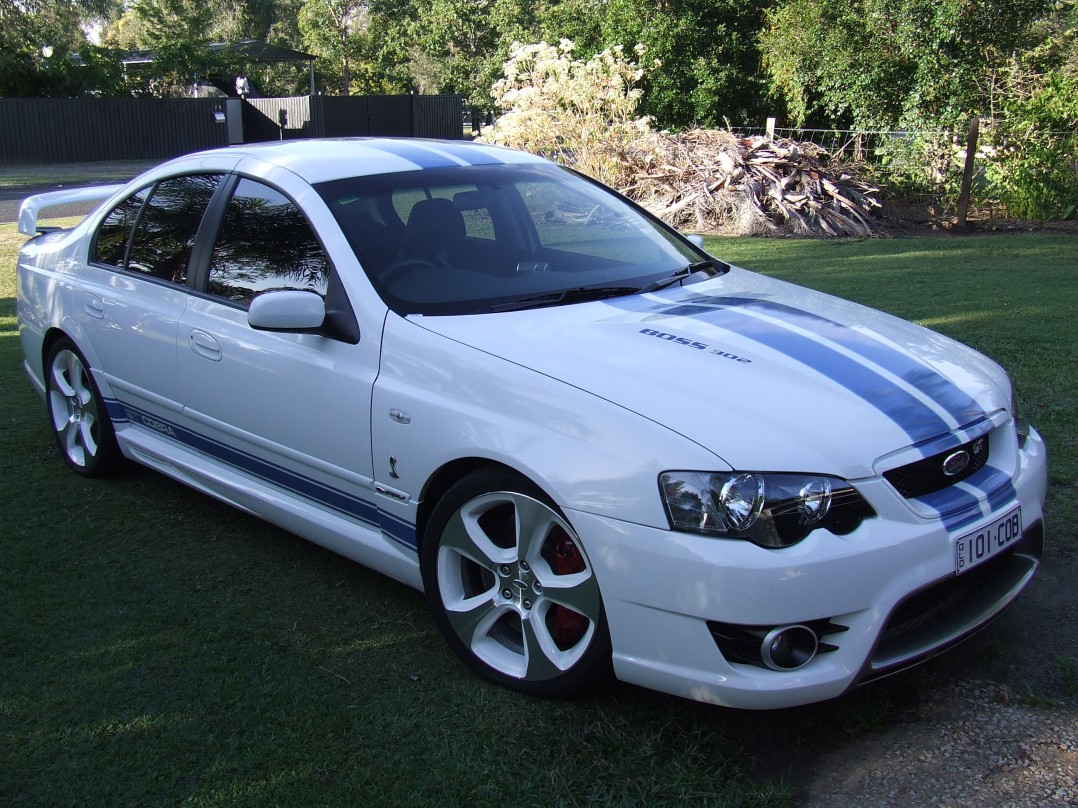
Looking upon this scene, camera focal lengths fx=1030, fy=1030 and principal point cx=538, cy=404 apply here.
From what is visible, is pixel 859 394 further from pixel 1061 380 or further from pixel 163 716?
pixel 1061 380

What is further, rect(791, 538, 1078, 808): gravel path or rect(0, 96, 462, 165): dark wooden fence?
rect(0, 96, 462, 165): dark wooden fence

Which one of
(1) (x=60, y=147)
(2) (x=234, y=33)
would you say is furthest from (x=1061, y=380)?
(2) (x=234, y=33)

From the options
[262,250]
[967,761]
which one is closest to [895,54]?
[262,250]

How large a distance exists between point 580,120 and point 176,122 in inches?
800

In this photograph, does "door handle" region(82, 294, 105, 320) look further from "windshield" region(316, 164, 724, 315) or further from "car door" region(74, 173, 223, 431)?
"windshield" region(316, 164, 724, 315)

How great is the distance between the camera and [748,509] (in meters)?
2.62

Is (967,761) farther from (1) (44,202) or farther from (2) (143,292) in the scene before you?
Answer: (1) (44,202)

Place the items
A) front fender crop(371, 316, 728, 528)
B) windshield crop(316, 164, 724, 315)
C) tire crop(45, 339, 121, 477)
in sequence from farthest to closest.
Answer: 1. tire crop(45, 339, 121, 477)
2. windshield crop(316, 164, 724, 315)
3. front fender crop(371, 316, 728, 528)

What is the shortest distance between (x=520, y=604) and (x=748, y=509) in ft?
2.77

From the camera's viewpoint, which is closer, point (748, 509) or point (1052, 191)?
point (748, 509)

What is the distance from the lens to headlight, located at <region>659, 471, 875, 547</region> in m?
2.62

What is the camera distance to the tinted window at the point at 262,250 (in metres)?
3.75

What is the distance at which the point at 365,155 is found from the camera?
4125 mm

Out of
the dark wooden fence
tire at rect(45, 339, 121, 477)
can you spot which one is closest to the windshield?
tire at rect(45, 339, 121, 477)
